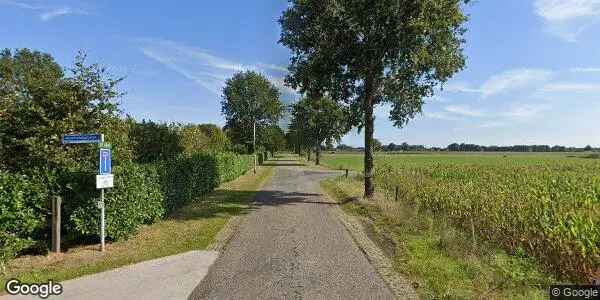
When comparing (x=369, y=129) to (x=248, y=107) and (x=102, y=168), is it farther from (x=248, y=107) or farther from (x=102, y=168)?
(x=248, y=107)

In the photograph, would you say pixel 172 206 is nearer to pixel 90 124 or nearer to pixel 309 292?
pixel 90 124

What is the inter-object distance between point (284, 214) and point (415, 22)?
8.69 meters

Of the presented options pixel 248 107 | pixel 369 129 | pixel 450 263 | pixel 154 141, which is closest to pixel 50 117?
pixel 450 263

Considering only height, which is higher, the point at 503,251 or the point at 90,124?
the point at 90,124

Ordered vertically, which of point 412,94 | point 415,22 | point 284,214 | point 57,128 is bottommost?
point 284,214

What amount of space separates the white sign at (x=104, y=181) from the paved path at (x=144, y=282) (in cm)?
207

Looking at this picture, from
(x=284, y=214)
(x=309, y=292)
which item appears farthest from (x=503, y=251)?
(x=284, y=214)

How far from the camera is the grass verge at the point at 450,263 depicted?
26.5ft

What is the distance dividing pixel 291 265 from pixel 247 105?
7429 centimetres

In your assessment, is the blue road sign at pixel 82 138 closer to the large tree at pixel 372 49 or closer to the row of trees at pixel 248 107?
the large tree at pixel 372 49

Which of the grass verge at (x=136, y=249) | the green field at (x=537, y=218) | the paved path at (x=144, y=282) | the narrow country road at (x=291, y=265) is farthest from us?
the green field at (x=537, y=218)

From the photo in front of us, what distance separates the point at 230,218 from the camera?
16750 mm

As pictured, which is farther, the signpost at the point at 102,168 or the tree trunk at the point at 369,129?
the tree trunk at the point at 369,129

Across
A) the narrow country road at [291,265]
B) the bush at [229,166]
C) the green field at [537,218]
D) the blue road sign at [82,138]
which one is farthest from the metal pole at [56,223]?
the bush at [229,166]
